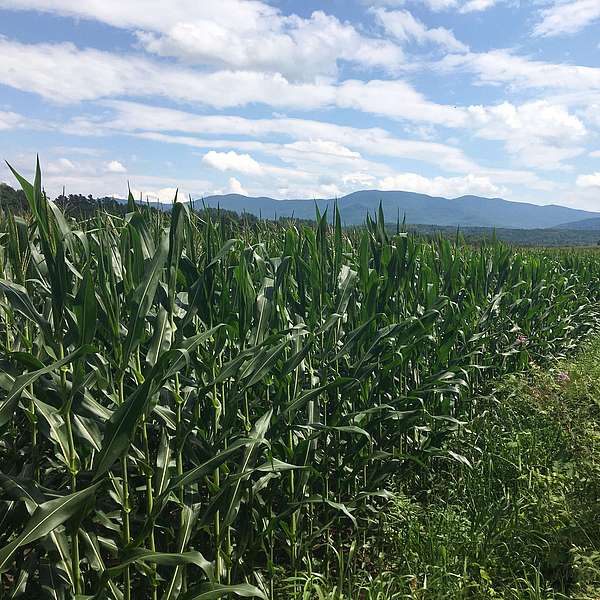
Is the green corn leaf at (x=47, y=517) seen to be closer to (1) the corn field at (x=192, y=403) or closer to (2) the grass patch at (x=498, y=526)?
(1) the corn field at (x=192, y=403)

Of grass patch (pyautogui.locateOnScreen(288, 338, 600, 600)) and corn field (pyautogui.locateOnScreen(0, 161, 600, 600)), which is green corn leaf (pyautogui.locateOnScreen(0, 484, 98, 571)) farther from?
grass patch (pyautogui.locateOnScreen(288, 338, 600, 600))

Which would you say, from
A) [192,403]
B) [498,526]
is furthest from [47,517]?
[498,526]

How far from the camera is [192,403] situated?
2637 millimetres

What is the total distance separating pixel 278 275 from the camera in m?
2.88

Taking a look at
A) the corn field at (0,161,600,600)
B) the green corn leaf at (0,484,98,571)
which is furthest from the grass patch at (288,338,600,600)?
the green corn leaf at (0,484,98,571)

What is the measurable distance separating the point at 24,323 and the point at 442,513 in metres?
2.55

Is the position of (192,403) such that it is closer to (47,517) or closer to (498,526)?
(47,517)

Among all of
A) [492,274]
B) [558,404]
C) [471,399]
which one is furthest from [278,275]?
[492,274]

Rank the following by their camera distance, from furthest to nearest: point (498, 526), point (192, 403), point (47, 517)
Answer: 1. point (498, 526)
2. point (192, 403)
3. point (47, 517)

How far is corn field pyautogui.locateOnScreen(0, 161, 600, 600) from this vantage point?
196cm

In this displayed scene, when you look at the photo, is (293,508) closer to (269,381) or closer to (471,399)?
(269,381)

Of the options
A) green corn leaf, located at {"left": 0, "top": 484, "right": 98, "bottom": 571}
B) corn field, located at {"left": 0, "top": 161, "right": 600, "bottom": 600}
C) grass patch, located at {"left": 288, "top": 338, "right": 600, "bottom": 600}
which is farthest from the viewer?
grass patch, located at {"left": 288, "top": 338, "right": 600, "bottom": 600}

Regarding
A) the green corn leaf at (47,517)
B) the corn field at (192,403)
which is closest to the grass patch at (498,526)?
the corn field at (192,403)

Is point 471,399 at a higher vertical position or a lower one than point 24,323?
lower
